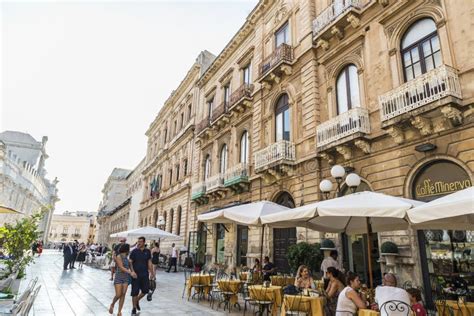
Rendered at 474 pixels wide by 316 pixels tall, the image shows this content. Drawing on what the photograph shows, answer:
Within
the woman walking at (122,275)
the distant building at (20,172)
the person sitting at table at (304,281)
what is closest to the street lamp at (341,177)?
the person sitting at table at (304,281)

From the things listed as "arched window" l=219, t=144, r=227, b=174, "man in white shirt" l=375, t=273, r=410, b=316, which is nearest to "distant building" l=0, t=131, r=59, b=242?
"arched window" l=219, t=144, r=227, b=174

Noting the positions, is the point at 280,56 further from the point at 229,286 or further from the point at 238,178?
the point at 229,286

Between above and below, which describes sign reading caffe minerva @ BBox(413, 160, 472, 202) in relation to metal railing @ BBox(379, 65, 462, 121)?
below

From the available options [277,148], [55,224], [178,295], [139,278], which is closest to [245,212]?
[139,278]

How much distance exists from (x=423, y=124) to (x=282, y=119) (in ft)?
24.5

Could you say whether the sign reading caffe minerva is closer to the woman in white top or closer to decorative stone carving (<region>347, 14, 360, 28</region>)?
the woman in white top

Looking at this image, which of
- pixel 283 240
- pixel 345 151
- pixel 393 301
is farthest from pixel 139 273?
pixel 283 240

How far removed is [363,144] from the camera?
10.1 metres

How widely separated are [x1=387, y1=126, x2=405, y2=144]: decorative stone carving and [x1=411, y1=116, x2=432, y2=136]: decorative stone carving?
58 centimetres

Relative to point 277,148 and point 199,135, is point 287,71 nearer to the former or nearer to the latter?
point 277,148

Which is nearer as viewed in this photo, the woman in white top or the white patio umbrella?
the woman in white top

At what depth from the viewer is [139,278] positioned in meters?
7.71

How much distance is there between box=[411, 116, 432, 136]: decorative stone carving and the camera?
27.5 feet

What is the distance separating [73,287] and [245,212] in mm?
7544
